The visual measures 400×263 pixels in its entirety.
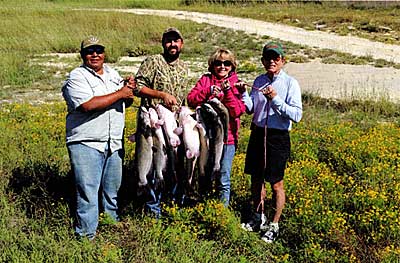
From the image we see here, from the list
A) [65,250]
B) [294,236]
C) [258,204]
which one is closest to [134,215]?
[65,250]

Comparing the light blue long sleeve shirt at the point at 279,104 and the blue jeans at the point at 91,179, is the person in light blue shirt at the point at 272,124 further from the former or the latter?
the blue jeans at the point at 91,179

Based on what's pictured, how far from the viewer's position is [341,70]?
16484 mm

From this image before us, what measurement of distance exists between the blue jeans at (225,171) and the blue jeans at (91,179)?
1026 mm

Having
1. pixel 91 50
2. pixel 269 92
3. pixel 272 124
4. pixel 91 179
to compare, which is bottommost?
pixel 91 179

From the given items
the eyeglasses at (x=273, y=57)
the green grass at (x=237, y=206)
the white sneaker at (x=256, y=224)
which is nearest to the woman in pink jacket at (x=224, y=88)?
the eyeglasses at (x=273, y=57)

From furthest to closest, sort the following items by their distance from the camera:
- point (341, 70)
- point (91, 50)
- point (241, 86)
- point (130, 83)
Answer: point (341, 70) < point (241, 86) < point (130, 83) < point (91, 50)

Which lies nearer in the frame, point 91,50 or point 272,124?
point 91,50

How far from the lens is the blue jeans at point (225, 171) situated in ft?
17.3

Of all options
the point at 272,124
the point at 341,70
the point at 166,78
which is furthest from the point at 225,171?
the point at 341,70

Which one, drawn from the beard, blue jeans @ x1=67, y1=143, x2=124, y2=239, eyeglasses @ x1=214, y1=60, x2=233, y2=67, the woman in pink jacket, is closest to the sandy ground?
the woman in pink jacket

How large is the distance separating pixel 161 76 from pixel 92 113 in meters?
0.74

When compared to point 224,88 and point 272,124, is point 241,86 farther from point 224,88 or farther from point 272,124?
point 272,124

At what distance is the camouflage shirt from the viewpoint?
16.6ft

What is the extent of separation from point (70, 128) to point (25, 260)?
1.24m
